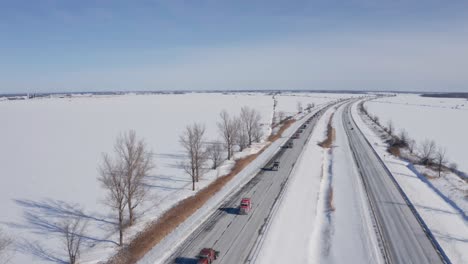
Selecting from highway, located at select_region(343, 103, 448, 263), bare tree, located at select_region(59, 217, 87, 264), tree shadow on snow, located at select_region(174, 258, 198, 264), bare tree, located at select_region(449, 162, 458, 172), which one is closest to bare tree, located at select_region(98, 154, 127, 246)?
bare tree, located at select_region(59, 217, 87, 264)

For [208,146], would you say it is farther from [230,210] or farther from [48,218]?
[48,218]

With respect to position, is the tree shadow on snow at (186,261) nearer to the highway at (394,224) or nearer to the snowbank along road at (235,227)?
the snowbank along road at (235,227)

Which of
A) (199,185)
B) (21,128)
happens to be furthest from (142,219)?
(21,128)

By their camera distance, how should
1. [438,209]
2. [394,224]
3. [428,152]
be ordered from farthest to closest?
[428,152] < [438,209] < [394,224]

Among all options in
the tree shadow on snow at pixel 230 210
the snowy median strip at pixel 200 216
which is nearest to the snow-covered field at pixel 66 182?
the snowy median strip at pixel 200 216

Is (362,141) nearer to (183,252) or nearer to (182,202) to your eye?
(182,202)

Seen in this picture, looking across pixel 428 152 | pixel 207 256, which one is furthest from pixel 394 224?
pixel 428 152
